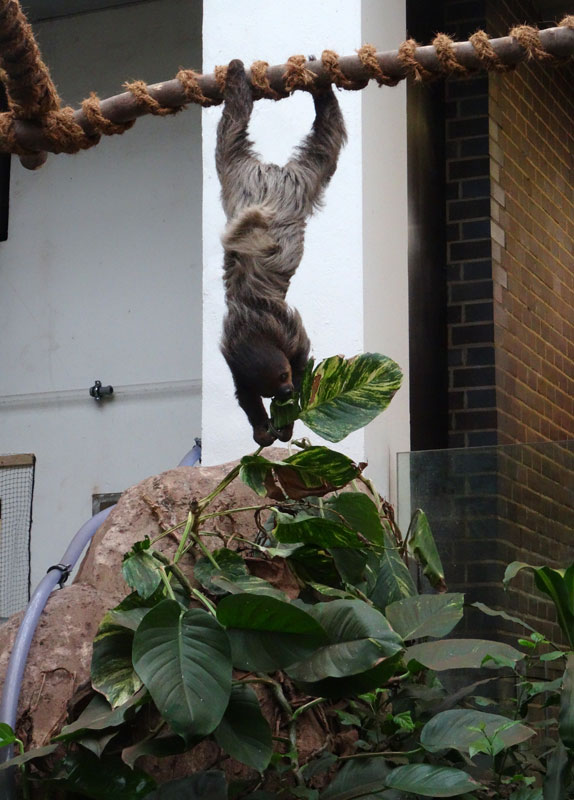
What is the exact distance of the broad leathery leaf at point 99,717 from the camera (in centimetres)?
185

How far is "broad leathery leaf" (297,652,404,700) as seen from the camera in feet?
6.31

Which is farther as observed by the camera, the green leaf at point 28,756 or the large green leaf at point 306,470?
the large green leaf at point 306,470

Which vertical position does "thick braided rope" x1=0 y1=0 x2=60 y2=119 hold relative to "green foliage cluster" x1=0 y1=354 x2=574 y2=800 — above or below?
above

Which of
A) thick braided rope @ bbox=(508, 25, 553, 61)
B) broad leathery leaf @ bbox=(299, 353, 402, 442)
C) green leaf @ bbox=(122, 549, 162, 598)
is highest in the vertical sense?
thick braided rope @ bbox=(508, 25, 553, 61)

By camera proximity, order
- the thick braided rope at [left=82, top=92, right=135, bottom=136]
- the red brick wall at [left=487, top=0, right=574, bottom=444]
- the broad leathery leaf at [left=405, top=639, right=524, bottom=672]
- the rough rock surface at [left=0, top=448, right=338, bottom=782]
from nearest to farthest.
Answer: the broad leathery leaf at [left=405, top=639, right=524, bottom=672] → the rough rock surface at [left=0, top=448, right=338, bottom=782] → the thick braided rope at [left=82, top=92, right=135, bottom=136] → the red brick wall at [left=487, top=0, right=574, bottom=444]

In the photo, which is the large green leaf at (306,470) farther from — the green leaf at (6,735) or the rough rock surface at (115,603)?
the green leaf at (6,735)

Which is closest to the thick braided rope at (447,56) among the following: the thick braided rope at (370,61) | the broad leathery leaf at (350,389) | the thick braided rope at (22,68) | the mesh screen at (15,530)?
the thick braided rope at (370,61)

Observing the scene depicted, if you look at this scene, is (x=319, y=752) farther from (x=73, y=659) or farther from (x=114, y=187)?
(x=114, y=187)

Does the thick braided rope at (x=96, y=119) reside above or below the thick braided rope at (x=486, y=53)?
below

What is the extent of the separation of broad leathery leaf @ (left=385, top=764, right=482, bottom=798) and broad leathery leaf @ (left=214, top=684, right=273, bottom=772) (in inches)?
8.0

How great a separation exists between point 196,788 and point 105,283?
3.83 meters

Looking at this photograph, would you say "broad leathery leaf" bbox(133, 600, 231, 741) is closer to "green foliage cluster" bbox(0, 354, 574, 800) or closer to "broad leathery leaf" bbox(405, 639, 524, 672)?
"green foliage cluster" bbox(0, 354, 574, 800)

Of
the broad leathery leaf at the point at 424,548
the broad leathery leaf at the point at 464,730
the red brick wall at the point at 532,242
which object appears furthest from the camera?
the red brick wall at the point at 532,242

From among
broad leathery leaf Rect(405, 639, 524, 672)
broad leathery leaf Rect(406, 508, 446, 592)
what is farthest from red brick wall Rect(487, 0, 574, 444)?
broad leathery leaf Rect(405, 639, 524, 672)
